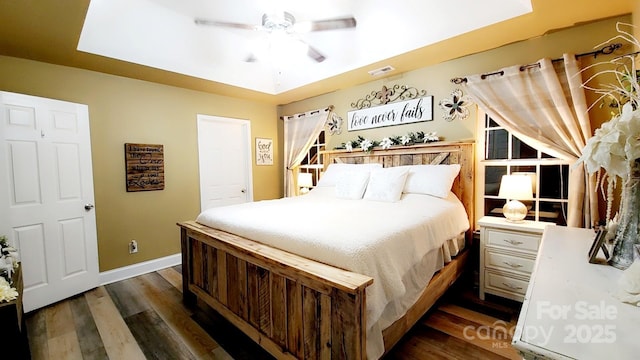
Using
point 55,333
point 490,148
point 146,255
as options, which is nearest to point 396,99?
point 490,148

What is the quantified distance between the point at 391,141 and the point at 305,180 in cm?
158

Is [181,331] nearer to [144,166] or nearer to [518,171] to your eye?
[144,166]

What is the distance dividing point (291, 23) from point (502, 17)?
1.73 metres

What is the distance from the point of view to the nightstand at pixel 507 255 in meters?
2.26

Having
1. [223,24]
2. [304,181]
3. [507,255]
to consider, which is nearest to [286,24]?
[223,24]

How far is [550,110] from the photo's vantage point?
240cm

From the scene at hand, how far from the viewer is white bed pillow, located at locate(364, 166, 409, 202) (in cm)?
278

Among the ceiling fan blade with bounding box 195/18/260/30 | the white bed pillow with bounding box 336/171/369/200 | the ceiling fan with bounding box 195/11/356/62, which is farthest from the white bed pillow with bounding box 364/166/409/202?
the ceiling fan blade with bounding box 195/18/260/30

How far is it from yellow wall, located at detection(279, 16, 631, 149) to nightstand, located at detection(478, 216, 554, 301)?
104 cm

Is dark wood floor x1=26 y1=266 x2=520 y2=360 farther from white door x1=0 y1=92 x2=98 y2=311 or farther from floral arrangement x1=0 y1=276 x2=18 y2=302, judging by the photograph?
floral arrangement x1=0 y1=276 x2=18 y2=302

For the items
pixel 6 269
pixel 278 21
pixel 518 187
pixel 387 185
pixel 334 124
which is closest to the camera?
pixel 6 269

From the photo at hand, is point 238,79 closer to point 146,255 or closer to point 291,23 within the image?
point 291,23

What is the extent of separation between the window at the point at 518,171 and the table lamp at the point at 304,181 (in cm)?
237

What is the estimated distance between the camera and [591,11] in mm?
2096
